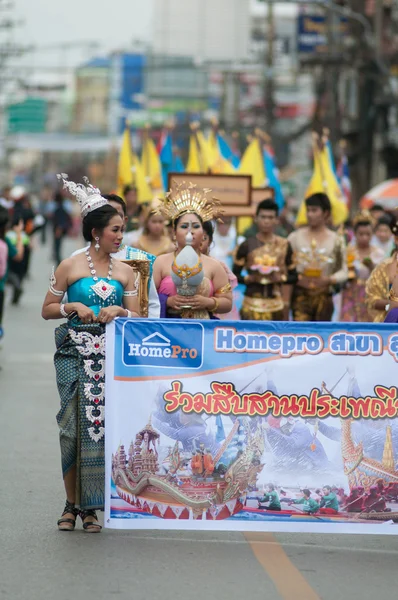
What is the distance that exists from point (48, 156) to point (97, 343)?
170687mm

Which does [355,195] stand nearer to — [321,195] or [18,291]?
[18,291]

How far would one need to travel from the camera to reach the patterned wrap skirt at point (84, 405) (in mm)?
7594

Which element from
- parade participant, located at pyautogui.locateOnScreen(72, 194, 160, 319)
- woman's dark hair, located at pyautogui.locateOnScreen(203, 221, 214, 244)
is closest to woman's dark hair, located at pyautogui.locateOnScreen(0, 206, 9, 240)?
woman's dark hair, located at pyautogui.locateOnScreen(203, 221, 214, 244)

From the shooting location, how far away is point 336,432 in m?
7.34

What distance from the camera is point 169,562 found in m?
6.98

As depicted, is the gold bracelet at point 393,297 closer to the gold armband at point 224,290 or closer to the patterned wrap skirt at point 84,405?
the gold armband at point 224,290

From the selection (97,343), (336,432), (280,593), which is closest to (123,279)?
(97,343)

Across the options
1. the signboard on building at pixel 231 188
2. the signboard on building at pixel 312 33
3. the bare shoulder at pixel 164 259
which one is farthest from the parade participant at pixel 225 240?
the signboard on building at pixel 312 33

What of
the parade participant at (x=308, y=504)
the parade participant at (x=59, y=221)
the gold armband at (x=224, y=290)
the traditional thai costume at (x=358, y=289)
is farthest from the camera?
the parade participant at (x=59, y=221)

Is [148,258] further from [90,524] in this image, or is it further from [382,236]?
[382,236]

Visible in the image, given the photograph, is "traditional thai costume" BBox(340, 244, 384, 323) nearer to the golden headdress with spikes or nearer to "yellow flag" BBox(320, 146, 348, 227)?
"yellow flag" BBox(320, 146, 348, 227)

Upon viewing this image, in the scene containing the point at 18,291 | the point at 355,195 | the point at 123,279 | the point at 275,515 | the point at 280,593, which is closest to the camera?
the point at 280,593

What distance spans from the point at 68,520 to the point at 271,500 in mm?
1155

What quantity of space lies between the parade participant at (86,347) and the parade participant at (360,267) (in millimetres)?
8581
